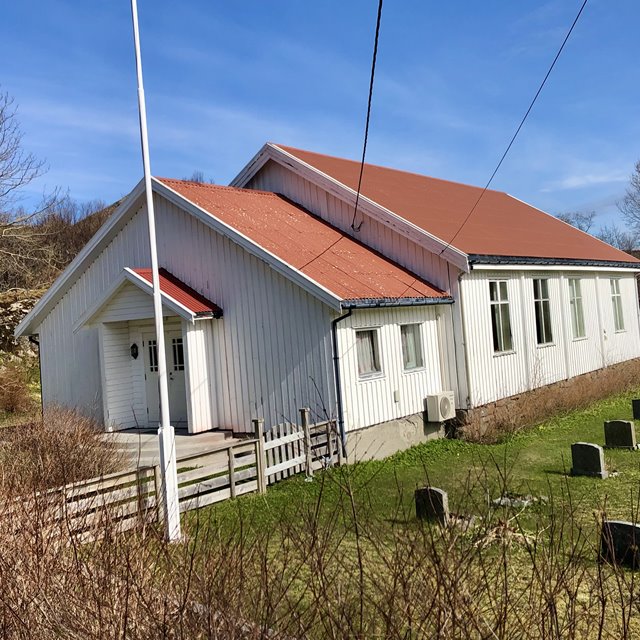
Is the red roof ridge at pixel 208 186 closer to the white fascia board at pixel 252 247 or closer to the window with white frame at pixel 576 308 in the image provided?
the white fascia board at pixel 252 247

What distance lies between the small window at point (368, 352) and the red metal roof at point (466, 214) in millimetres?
3375

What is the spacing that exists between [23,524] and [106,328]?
10804mm

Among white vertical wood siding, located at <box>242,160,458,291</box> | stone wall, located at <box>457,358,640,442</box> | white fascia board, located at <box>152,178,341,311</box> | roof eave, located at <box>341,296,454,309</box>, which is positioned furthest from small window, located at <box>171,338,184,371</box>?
stone wall, located at <box>457,358,640,442</box>

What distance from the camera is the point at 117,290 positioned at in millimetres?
15008

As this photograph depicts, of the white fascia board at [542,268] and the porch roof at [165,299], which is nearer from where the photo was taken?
the porch roof at [165,299]

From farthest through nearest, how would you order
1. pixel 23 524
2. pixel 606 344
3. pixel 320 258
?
pixel 606 344 → pixel 320 258 → pixel 23 524

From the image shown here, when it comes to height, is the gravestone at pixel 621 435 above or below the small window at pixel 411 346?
below

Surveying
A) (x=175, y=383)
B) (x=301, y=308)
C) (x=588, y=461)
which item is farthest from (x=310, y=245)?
(x=588, y=461)

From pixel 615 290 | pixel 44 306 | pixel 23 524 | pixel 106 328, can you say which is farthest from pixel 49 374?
pixel 615 290

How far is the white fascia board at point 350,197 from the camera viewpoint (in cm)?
1551

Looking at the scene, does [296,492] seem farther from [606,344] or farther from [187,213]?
[606,344]

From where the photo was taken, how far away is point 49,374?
1775cm

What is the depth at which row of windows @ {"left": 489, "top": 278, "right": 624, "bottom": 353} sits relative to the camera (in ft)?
55.3

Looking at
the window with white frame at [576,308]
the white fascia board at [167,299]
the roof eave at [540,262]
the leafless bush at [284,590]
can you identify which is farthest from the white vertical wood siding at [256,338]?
the window with white frame at [576,308]
